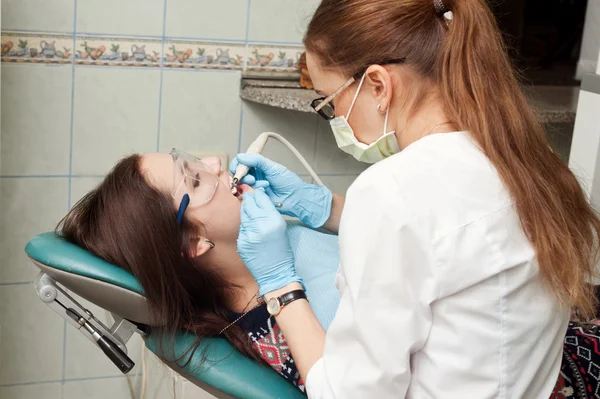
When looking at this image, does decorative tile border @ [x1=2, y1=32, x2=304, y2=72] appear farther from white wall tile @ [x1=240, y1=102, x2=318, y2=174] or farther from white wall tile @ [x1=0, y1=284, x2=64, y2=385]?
white wall tile @ [x1=0, y1=284, x2=64, y2=385]

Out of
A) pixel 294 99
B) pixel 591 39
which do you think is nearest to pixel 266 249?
pixel 294 99

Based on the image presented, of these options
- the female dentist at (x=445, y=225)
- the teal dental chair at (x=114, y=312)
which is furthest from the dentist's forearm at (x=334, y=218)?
the female dentist at (x=445, y=225)

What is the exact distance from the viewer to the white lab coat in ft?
3.96

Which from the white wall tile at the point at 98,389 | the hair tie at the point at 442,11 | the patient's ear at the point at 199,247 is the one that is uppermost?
the hair tie at the point at 442,11

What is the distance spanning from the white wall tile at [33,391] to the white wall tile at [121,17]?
4.29 feet

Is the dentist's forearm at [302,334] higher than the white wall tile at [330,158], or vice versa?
the white wall tile at [330,158]

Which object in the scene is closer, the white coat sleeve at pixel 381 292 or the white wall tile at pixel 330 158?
the white coat sleeve at pixel 381 292

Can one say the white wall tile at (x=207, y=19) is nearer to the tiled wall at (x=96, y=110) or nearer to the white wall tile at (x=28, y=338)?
the tiled wall at (x=96, y=110)

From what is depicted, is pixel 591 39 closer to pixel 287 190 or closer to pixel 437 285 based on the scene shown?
pixel 287 190

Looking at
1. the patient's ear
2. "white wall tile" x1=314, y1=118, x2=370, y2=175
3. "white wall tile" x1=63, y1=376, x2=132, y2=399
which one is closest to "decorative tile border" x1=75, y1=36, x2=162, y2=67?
"white wall tile" x1=314, y1=118, x2=370, y2=175

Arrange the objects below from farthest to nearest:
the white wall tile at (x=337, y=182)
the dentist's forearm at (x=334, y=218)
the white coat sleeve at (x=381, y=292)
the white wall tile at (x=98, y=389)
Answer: the white wall tile at (x=337, y=182) < the white wall tile at (x=98, y=389) < the dentist's forearm at (x=334, y=218) < the white coat sleeve at (x=381, y=292)

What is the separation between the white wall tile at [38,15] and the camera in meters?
2.37

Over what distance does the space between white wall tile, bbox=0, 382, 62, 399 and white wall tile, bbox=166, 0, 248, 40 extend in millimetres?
1371

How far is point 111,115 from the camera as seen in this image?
8.41 feet
